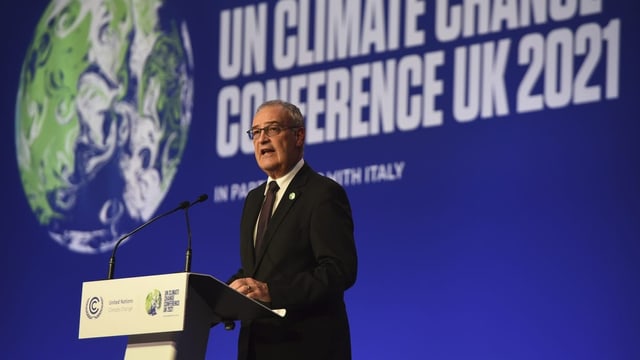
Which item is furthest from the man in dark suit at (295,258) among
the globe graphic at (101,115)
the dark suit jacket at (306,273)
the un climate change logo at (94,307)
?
the globe graphic at (101,115)

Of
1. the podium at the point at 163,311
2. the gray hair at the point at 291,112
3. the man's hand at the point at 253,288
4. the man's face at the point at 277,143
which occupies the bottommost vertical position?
the podium at the point at 163,311

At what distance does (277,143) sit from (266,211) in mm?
212

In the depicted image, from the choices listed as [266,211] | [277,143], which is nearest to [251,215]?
[266,211]

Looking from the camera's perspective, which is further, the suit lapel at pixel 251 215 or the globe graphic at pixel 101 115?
the globe graphic at pixel 101 115

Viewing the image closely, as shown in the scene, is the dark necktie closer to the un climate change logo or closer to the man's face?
the man's face

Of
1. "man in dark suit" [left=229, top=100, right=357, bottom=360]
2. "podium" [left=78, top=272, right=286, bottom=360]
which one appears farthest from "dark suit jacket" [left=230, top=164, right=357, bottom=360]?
"podium" [left=78, top=272, right=286, bottom=360]

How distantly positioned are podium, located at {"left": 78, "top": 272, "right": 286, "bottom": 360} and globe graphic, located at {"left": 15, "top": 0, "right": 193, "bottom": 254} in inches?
113

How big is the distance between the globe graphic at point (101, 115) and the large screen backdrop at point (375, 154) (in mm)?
12

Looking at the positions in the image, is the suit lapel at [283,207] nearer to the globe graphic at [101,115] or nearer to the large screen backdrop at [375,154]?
the large screen backdrop at [375,154]

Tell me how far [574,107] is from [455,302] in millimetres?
933

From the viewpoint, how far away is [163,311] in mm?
3012

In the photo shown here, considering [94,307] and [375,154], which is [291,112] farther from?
[375,154]

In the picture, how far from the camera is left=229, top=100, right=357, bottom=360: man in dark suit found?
326 centimetres

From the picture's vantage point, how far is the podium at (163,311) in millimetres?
2990
